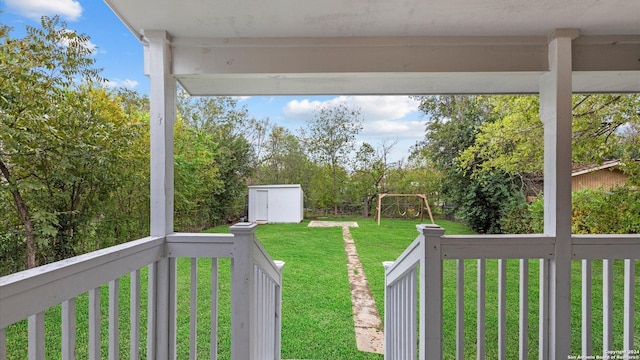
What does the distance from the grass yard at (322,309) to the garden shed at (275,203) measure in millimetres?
2057

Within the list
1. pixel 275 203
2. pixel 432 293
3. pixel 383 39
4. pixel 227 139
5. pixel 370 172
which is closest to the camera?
pixel 432 293

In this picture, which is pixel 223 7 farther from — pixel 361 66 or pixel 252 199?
pixel 252 199

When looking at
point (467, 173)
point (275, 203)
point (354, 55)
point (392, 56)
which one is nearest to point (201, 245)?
point (354, 55)

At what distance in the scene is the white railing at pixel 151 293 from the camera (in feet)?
2.76

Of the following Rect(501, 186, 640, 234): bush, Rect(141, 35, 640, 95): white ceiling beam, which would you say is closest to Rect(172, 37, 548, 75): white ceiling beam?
Rect(141, 35, 640, 95): white ceiling beam

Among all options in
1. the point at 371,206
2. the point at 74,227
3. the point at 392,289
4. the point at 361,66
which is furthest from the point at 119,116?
the point at 371,206

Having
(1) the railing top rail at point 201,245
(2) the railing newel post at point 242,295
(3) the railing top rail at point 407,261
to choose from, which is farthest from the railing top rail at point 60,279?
(3) the railing top rail at point 407,261

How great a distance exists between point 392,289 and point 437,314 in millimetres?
690

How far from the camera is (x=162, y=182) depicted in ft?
5.10

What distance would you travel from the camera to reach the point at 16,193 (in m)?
2.29

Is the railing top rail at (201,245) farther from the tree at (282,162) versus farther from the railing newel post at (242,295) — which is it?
the tree at (282,162)

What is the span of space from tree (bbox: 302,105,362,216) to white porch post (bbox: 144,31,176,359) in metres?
7.02

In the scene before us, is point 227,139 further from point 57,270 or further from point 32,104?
point 57,270

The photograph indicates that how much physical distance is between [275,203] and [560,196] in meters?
7.16
